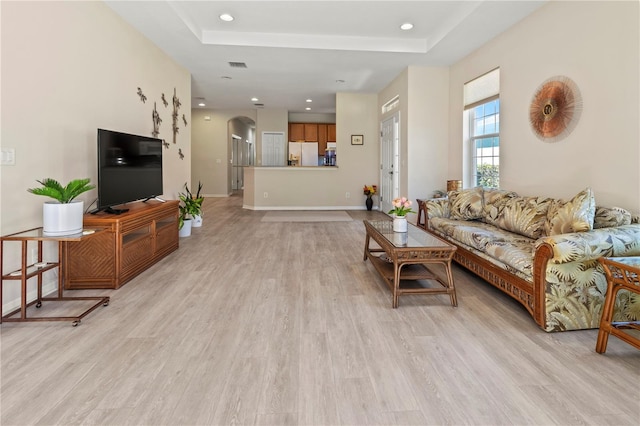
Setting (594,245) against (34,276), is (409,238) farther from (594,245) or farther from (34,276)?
(34,276)

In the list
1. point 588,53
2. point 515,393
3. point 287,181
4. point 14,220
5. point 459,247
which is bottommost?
point 515,393

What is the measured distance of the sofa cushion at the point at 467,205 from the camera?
391 cm

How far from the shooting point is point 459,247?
3377 mm

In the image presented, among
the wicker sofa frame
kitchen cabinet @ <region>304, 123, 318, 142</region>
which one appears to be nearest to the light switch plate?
the wicker sofa frame

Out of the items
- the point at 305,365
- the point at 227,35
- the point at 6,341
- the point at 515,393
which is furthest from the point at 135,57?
the point at 515,393

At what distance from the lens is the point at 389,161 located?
285 inches

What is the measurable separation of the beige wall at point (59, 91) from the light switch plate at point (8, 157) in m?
0.03

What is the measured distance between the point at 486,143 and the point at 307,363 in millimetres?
4175

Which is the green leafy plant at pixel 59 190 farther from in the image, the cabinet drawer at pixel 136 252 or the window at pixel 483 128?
the window at pixel 483 128

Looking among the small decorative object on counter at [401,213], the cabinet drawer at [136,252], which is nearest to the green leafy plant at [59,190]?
the cabinet drawer at [136,252]

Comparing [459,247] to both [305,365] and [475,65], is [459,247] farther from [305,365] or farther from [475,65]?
[475,65]

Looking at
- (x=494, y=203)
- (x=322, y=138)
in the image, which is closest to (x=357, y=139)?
(x=322, y=138)

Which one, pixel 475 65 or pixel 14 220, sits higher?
pixel 475 65

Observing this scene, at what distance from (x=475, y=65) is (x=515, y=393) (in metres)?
4.56
